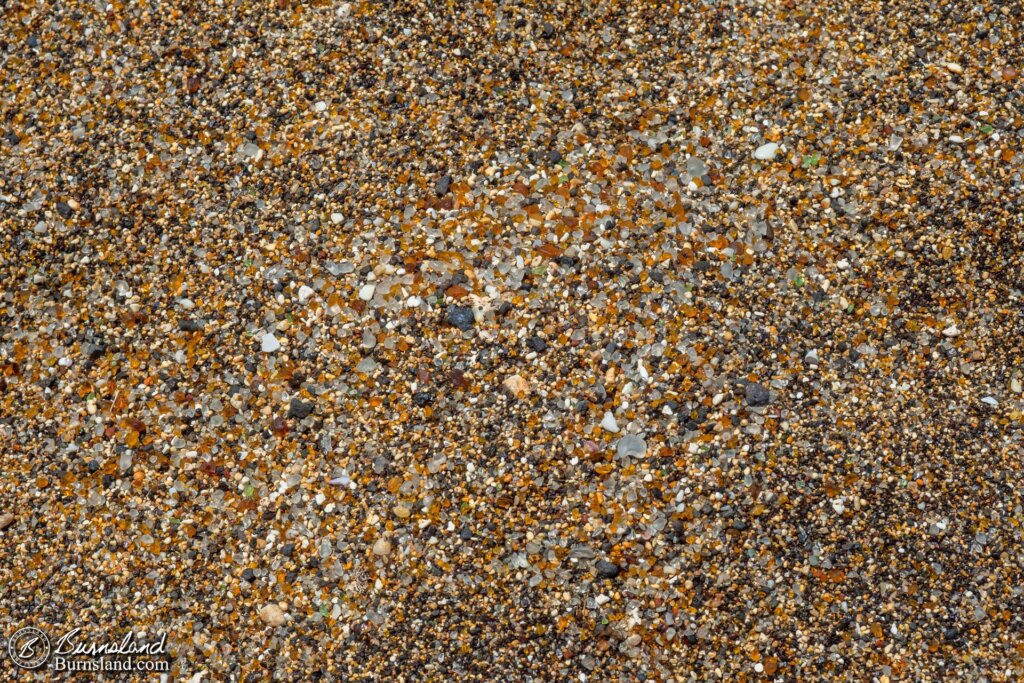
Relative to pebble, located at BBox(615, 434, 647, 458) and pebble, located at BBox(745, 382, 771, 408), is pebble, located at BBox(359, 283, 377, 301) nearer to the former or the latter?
pebble, located at BBox(615, 434, 647, 458)

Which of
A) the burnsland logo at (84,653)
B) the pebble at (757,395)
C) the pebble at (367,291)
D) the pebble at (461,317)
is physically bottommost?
the burnsland logo at (84,653)

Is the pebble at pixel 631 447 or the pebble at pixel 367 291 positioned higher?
the pebble at pixel 367 291

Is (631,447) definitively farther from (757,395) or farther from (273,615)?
(273,615)

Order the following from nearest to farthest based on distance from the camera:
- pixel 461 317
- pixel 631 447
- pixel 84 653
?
pixel 84 653, pixel 631 447, pixel 461 317

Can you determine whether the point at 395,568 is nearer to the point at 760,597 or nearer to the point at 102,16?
the point at 760,597

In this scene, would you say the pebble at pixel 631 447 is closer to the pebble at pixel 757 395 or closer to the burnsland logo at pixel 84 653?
the pebble at pixel 757 395

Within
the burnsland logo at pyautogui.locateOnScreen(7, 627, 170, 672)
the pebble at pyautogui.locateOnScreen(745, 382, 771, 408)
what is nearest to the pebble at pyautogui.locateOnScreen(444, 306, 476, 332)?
the pebble at pyautogui.locateOnScreen(745, 382, 771, 408)

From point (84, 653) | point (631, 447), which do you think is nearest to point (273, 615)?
point (84, 653)

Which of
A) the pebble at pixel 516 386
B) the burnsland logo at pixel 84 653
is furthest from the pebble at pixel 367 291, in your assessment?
the burnsland logo at pixel 84 653
